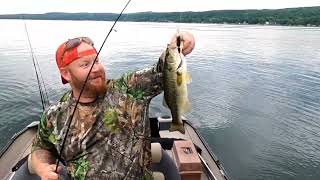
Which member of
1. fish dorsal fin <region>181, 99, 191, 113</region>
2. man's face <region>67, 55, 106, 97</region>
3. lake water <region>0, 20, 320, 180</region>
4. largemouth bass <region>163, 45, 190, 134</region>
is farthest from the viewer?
lake water <region>0, 20, 320, 180</region>

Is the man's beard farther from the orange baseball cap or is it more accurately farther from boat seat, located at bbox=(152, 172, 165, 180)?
boat seat, located at bbox=(152, 172, 165, 180)

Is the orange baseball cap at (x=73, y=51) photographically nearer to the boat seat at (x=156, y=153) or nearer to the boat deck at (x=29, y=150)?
the boat seat at (x=156, y=153)

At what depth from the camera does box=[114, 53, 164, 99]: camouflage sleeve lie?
2.89m

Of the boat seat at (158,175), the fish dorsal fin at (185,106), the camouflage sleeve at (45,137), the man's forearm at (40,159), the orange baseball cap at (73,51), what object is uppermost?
the orange baseball cap at (73,51)

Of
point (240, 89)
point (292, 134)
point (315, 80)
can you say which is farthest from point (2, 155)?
→ point (315, 80)

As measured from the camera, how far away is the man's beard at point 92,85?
279cm

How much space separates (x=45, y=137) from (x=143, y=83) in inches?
37.6

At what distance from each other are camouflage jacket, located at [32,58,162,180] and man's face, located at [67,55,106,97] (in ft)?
0.37

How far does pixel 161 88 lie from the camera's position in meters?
2.96

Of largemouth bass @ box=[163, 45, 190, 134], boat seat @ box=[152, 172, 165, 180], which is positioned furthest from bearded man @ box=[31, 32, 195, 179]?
boat seat @ box=[152, 172, 165, 180]

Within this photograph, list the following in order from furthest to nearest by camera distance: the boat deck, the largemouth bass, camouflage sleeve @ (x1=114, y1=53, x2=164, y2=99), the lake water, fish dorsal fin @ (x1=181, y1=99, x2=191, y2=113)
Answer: the lake water < the boat deck < fish dorsal fin @ (x1=181, y1=99, x2=191, y2=113) < camouflage sleeve @ (x1=114, y1=53, x2=164, y2=99) < the largemouth bass

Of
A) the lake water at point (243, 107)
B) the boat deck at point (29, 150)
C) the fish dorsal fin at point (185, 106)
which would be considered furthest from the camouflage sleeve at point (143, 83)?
the lake water at point (243, 107)

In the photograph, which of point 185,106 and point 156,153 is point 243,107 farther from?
point 185,106

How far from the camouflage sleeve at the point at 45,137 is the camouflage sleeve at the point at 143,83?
0.66 m
